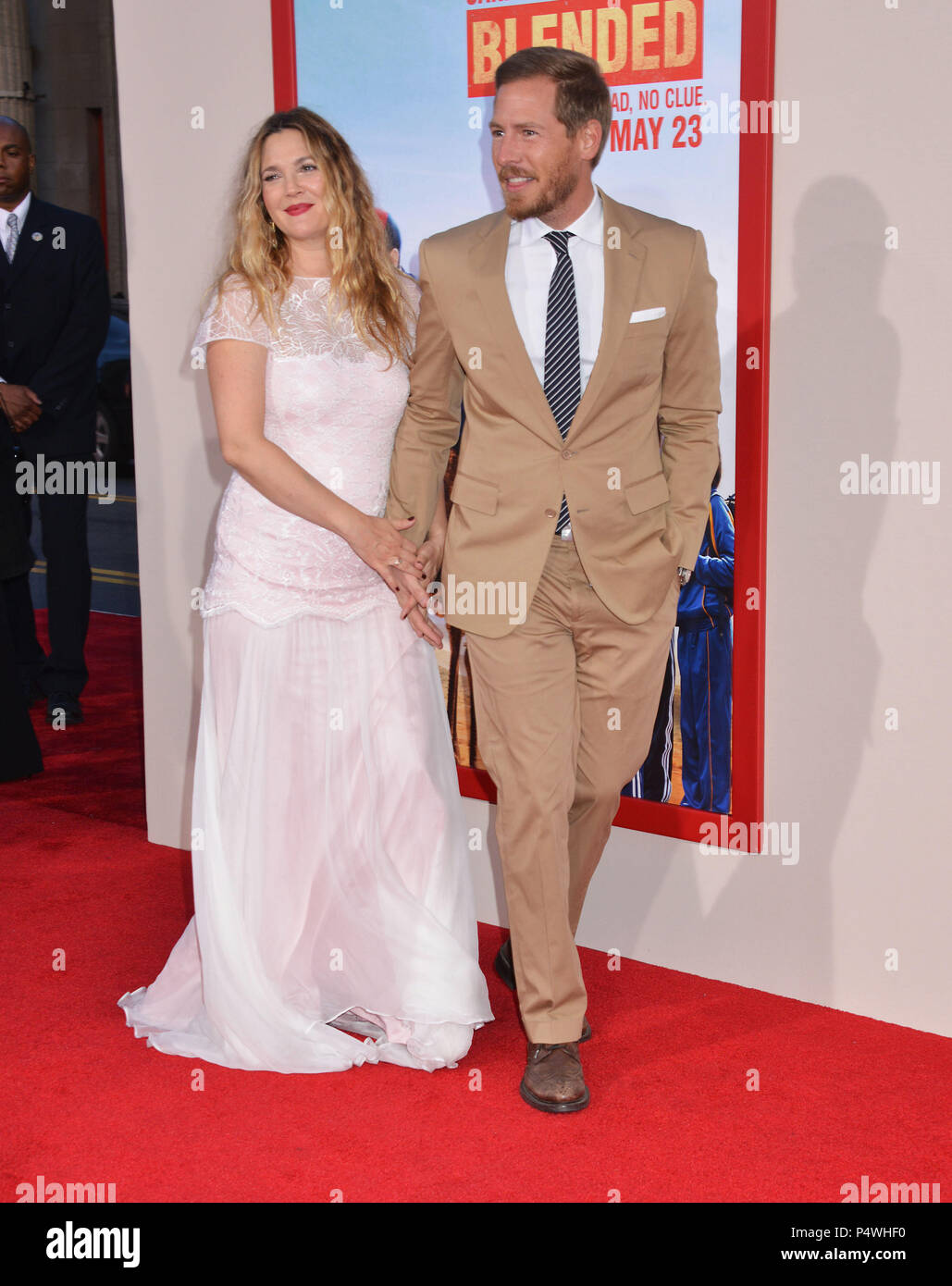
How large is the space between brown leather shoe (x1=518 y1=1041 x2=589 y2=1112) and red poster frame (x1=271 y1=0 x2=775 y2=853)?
2.55 ft

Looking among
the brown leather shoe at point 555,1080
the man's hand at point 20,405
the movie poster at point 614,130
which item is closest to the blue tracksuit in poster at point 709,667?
the movie poster at point 614,130

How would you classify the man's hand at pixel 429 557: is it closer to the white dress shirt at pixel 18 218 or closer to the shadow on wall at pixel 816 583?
the shadow on wall at pixel 816 583

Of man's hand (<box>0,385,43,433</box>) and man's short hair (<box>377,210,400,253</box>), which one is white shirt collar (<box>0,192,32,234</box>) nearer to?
man's hand (<box>0,385,43,433</box>)

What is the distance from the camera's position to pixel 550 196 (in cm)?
286

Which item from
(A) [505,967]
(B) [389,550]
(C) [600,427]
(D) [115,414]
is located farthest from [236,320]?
(D) [115,414]

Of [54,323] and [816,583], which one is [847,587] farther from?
[54,323]

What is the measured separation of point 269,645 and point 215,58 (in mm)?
1967

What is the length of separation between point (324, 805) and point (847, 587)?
4.13 ft

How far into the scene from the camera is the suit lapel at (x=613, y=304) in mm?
2898

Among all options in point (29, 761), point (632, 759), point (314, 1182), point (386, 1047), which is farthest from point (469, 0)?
point (29, 761)

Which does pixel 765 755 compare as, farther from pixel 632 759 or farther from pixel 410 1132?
pixel 410 1132

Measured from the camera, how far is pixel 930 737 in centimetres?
323

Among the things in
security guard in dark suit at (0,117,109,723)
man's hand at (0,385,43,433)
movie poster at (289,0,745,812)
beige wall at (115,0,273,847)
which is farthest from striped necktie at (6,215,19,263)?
movie poster at (289,0,745,812)

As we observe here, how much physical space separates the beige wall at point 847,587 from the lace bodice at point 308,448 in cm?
90
